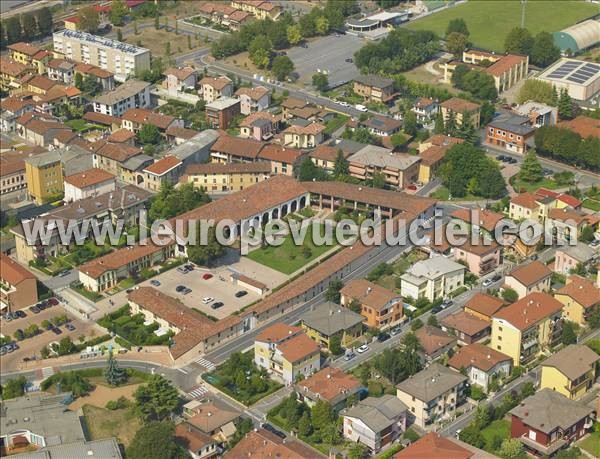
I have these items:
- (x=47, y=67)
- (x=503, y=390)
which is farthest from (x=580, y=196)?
(x=47, y=67)

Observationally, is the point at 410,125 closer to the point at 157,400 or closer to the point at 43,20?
the point at 157,400

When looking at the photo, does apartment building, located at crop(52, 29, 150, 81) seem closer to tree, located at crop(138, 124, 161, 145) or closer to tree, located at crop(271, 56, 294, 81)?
tree, located at crop(271, 56, 294, 81)

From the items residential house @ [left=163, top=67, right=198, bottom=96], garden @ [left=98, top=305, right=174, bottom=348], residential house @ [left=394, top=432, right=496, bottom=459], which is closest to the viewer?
residential house @ [left=394, top=432, right=496, bottom=459]

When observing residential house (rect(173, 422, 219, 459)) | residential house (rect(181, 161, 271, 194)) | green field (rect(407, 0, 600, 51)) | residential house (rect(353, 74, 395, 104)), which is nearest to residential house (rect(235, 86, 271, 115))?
residential house (rect(353, 74, 395, 104))

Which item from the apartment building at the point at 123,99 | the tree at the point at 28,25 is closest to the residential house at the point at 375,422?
the apartment building at the point at 123,99

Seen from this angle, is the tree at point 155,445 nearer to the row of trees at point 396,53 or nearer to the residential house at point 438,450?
the residential house at point 438,450

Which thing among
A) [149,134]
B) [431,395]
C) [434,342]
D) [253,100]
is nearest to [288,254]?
[434,342]
